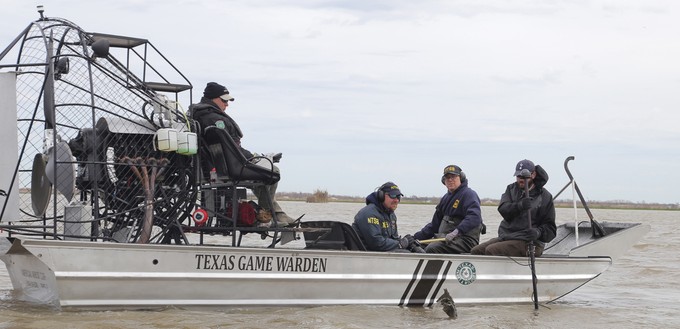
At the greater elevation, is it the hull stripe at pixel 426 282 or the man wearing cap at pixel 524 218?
the man wearing cap at pixel 524 218

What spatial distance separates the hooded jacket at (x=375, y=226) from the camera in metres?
9.62

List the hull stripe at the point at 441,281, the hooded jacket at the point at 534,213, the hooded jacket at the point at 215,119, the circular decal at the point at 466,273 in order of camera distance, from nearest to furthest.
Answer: the hooded jacket at the point at 215,119 < the hull stripe at the point at 441,281 < the circular decal at the point at 466,273 < the hooded jacket at the point at 534,213

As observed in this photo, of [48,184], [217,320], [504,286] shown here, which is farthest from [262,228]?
[504,286]

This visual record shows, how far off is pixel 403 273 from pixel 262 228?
5.19 ft

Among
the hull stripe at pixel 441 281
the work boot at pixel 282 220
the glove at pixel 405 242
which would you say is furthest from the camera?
the glove at pixel 405 242

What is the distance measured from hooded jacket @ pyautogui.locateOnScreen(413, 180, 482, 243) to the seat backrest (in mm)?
2506

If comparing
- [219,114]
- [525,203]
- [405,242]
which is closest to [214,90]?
[219,114]

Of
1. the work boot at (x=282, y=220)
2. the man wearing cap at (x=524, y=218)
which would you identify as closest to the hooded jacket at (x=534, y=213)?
the man wearing cap at (x=524, y=218)

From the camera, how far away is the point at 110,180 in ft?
28.0

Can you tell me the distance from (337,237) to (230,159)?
164 cm

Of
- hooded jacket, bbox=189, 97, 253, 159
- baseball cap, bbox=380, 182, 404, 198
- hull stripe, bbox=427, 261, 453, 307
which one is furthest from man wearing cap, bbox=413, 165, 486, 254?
hooded jacket, bbox=189, 97, 253, 159

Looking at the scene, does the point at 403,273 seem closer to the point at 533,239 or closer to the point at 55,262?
the point at 533,239

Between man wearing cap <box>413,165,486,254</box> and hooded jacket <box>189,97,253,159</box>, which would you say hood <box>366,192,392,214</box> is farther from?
hooded jacket <box>189,97,253,159</box>

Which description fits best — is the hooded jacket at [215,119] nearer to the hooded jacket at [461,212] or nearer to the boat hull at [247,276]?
the boat hull at [247,276]
